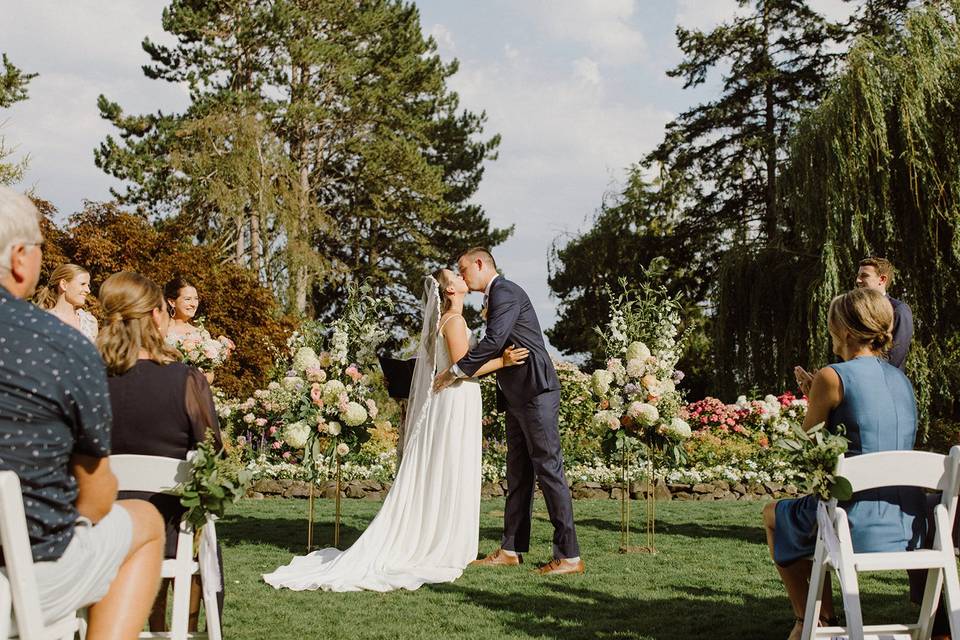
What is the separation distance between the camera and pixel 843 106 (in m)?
14.0

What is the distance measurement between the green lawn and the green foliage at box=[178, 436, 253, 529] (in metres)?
1.61

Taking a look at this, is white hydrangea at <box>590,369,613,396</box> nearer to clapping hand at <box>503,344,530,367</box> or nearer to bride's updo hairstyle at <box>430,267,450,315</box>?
clapping hand at <box>503,344,530,367</box>

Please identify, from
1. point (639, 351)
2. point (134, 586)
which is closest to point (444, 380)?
point (639, 351)

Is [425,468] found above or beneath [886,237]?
beneath

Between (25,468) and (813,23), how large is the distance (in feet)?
95.8

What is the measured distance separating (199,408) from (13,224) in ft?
5.14

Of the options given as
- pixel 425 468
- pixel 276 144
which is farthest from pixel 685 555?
pixel 276 144

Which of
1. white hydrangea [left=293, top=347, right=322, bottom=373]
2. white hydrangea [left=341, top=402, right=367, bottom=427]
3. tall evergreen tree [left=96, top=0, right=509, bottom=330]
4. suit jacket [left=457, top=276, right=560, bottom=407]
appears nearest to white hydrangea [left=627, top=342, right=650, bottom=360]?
suit jacket [left=457, top=276, right=560, bottom=407]

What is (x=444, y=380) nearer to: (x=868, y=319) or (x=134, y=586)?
(x=868, y=319)

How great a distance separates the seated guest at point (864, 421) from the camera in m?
3.71

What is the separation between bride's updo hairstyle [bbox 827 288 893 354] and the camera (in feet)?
12.9

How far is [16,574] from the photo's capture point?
2.39 meters

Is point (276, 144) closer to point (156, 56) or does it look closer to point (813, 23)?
point (156, 56)

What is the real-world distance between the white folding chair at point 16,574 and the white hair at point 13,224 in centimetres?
59
